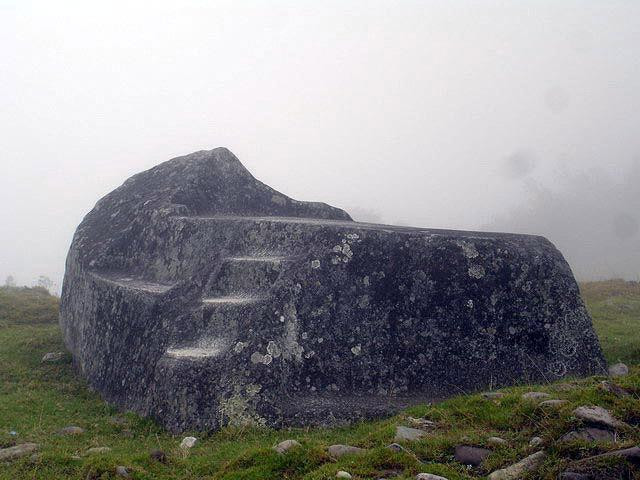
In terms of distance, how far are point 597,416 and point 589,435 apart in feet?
0.93

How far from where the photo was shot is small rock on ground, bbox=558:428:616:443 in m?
5.29

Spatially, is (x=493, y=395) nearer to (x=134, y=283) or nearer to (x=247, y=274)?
(x=247, y=274)

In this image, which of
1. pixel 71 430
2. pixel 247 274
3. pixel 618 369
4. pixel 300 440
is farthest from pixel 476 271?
pixel 71 430

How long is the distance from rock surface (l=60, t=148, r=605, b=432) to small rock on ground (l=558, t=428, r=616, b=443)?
115 inches

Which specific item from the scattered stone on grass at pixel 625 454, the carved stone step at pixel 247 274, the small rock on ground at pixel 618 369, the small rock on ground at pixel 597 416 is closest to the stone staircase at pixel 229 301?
the carved stone step at pixel 247 274

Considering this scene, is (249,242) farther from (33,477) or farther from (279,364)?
(33,477)

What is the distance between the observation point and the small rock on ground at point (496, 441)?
19.0 ft

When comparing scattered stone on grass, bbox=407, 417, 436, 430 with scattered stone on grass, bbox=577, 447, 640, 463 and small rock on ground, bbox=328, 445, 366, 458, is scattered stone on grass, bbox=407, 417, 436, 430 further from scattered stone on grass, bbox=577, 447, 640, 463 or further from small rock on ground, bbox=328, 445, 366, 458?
scattered stone on grass, bbox=577, 447, 640, 463

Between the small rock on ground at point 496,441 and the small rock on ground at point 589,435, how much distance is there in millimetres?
540

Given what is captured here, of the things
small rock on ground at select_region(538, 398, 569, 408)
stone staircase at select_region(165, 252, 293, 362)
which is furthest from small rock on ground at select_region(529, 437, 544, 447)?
stone staircase at select_region(165, 252, 293, 362)

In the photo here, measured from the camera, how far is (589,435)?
535cm

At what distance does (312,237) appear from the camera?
9.23 meters

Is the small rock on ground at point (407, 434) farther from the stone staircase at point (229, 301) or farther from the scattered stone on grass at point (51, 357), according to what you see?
the scattered stone on grass at point (51, 357)

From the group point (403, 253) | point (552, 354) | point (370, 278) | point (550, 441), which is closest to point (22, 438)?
point (370, 278)
